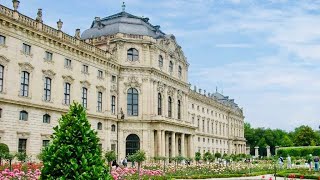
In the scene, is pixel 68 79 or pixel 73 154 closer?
pixel 73 154

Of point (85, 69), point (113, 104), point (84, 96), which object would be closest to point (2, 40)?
point (85, 69)

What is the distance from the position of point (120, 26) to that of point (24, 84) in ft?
53.2

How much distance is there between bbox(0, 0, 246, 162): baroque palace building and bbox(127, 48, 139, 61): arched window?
6cm

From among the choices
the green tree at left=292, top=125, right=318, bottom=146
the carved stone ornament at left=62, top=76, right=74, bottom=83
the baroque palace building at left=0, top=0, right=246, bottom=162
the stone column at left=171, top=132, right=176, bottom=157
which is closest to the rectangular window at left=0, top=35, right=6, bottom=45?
the baroque palace building at left=0, top=0, right=246, bottom=162

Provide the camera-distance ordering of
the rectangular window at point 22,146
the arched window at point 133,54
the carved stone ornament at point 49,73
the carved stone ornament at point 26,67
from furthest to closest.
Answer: the arched window at point 133,54, the carved stone ornament at point 49,73, the carved stone ornament at point 26,67, the rectangular window at point 22,146

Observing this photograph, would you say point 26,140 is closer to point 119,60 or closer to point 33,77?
point 33,77

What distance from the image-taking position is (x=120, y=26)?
145ft

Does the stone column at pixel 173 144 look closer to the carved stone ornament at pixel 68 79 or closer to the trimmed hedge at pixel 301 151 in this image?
the carved stone ornament at pixel 68 79

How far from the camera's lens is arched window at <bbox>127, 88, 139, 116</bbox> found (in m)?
43.1

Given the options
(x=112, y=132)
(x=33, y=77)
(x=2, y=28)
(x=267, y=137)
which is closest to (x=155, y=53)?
(x=112, y=132)

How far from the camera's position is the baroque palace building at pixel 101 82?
29.2 m

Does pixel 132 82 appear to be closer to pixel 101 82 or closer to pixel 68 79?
pixel 101 82

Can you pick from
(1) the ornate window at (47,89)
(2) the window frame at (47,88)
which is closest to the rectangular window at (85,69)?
(2) the window frame at (47,88)

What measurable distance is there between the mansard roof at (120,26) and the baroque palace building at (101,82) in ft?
0.36
